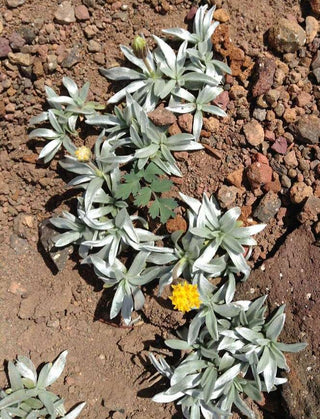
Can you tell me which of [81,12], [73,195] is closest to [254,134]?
[73,195]

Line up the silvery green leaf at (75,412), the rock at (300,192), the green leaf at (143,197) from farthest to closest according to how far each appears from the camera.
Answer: the silvery green leaf at (75,412), the rock at (300,192), the green leaf at (143,197)

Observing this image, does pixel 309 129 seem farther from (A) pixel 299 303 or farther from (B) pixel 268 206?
(A) pixel 299 303

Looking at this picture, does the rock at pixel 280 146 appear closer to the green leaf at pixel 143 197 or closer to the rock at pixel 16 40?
the green leaf at pixel 143 197

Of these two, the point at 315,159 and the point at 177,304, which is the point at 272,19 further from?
the point at 177,304

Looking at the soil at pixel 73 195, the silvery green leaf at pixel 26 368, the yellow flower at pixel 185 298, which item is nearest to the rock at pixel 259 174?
the soil at pixel 73 195

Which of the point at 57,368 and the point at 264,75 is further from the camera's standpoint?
the point at 57,368

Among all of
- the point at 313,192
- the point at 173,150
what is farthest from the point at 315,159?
the point at 173,150

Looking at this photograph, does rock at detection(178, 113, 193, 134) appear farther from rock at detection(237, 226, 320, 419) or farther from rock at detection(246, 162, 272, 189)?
rock at detection(237, 226, 320, 419)

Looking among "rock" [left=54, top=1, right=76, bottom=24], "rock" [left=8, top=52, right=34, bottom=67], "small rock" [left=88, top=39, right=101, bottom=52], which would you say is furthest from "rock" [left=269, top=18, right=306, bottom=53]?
"rock" [left=8, top=52, right=34, bottom=67]
